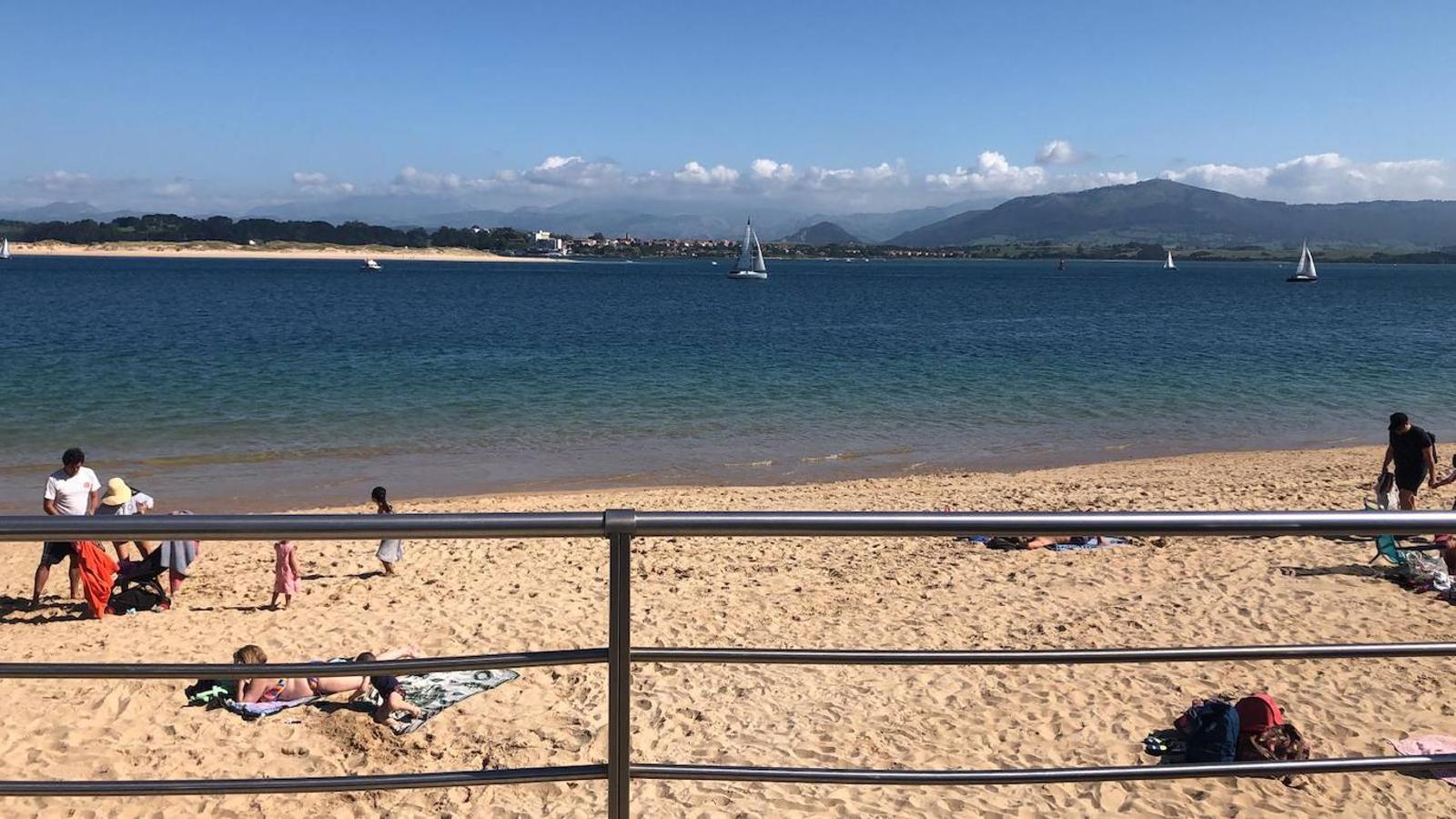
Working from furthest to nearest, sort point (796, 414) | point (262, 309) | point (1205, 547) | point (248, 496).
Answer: point (262, 309), point (796, 414), point (248, 496), point (1205, 547)

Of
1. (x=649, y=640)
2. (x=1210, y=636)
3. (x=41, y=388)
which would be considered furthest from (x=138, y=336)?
(x=1210, y=636)

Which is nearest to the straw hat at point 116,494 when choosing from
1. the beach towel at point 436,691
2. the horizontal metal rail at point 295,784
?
the beach towel at point 436,691

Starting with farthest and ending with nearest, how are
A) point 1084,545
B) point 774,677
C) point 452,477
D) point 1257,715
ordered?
point 452,477 → point 1084,545 → point 774,677 → point 1257,715

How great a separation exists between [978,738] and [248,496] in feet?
45.2

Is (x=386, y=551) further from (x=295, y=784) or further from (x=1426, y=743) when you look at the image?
(x=1426, y=743)

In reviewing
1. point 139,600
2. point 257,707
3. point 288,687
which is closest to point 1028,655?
point 257,707

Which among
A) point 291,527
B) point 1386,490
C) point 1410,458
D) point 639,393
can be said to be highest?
point 291,527

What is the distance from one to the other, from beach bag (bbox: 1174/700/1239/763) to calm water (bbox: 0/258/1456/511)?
40.3ft

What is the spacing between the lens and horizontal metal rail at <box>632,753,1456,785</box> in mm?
2273

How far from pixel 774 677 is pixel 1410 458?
8539 millimetres

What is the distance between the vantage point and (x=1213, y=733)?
579 centimetres

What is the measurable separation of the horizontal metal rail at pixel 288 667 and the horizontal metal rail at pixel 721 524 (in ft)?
0.98

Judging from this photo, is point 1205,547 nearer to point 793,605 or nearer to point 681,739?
point 793,605

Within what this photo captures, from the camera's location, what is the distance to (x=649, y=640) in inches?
337
